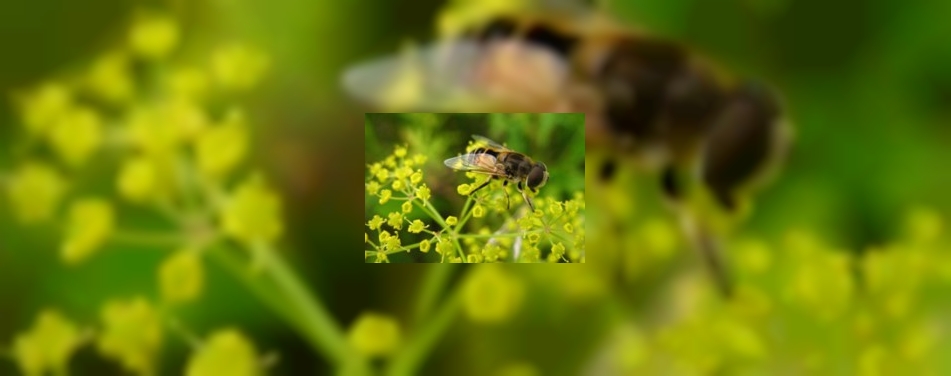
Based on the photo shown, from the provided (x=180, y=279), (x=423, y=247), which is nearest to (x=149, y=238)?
(x=180, y=279)

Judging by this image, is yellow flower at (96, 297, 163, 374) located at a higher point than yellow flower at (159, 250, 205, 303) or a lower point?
lower

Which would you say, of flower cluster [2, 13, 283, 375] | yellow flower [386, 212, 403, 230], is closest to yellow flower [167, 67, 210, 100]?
flower cluster [2, 13, 283, 375]

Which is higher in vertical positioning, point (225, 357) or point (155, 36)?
point (155, 36)

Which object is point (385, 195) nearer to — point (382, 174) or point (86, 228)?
point (382, 174)

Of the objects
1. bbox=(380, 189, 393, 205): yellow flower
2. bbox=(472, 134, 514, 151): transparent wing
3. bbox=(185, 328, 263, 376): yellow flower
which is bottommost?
bbox=(185, 328, 263, 376): yellow flower

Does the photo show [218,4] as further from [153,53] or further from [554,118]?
[554,118]

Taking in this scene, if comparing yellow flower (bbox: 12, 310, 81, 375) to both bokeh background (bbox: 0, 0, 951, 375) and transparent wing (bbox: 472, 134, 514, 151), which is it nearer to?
bokeh background (bbox: 0, 0, 951, 375)
